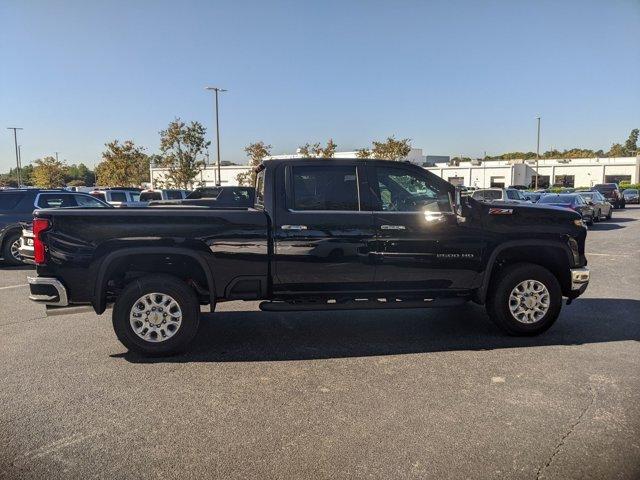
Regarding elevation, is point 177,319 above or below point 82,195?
below

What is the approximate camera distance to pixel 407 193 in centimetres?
560

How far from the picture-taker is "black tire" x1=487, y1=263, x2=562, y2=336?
18.5 ft

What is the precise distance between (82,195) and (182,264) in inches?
361

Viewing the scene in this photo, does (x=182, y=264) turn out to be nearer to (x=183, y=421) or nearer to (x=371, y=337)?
(x=183, y=421)

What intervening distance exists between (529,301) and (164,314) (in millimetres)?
4027

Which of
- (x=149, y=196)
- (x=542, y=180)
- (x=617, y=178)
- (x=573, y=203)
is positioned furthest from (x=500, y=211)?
(x=617, y=178)

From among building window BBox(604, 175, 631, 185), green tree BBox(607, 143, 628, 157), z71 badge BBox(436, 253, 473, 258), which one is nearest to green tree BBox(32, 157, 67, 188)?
z71 badge BBox(436, 253, 473, 258)

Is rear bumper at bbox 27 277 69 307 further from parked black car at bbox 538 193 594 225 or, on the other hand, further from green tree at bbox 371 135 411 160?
green tree at bbox 371 135 411 160

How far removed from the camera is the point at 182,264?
5227mm

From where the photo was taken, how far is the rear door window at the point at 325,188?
540cm

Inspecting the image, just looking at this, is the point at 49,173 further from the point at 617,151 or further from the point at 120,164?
the point at 617,151

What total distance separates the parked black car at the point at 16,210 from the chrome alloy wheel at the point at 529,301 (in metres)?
8.92

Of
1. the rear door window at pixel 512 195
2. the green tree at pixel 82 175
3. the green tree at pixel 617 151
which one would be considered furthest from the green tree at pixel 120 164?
the green tree at pixel 617 151

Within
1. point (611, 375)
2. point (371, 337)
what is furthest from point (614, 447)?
point (371, 337)
